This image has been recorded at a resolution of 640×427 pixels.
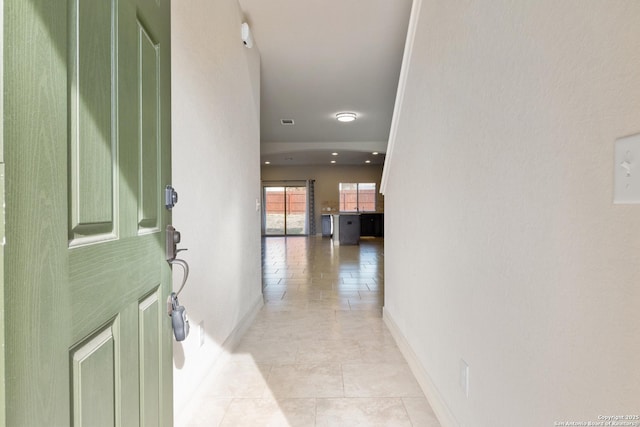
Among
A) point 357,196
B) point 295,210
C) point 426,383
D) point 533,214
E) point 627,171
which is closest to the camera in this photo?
point 627,171

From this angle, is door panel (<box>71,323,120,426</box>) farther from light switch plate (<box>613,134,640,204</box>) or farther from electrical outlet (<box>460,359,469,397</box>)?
electrical outlet (<box>460,359,469,397</box>)

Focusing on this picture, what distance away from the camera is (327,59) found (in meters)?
4.40

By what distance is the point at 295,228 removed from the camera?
48.6 feet

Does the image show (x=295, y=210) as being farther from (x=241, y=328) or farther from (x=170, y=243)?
(x=170, y=243)

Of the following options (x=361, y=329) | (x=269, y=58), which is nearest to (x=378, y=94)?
(x=269, y=58)

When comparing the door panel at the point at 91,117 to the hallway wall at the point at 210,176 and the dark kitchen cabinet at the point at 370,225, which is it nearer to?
the hallway wall at the point at 210,176

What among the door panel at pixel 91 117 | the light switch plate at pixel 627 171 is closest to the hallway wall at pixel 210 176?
the door panel at pixel 91 117

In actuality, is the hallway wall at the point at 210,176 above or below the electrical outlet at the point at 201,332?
above

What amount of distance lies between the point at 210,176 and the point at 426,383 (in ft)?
5.76

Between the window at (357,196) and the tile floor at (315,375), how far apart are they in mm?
10393

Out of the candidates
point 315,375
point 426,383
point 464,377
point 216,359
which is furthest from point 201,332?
point 464,377

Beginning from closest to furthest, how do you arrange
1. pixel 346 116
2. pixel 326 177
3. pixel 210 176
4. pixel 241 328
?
pixel 210 176, pixel 241 328, pixel 346 116, pixel 326 177

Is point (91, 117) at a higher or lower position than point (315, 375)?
higher

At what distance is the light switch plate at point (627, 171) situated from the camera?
2.03ft
